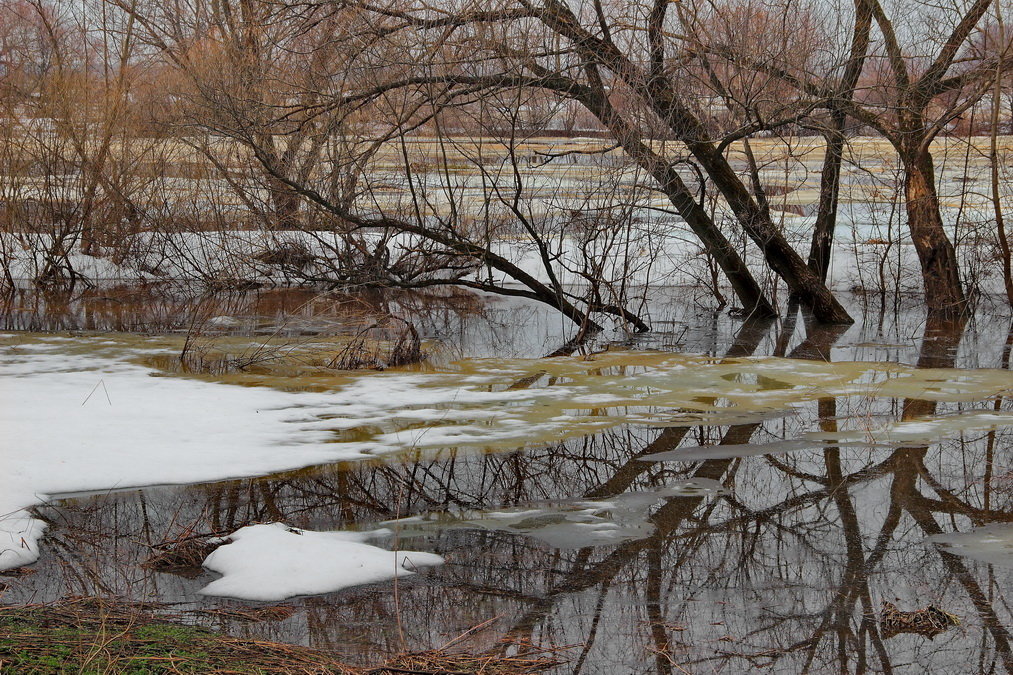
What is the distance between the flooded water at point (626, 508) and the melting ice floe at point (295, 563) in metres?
0.09

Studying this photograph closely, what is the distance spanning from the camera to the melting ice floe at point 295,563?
441 centimetres

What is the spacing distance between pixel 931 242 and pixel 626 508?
Answer: 9.84m

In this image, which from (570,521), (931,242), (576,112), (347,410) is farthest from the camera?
(931,242)

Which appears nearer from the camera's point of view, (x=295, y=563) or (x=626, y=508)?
(x=295, y=563)

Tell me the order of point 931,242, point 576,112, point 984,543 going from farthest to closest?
point 931,242
point 576,112
point 984,543

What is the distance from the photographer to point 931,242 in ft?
44.9

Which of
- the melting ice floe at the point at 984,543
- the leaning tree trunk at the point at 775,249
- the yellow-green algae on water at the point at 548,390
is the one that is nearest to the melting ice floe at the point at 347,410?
the yellow-green algae on water at the point at 548,390

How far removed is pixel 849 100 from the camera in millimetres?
11398

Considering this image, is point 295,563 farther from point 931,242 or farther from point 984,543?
point 931,242

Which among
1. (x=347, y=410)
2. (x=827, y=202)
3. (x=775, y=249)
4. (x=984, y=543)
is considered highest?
(x=827, y=202)

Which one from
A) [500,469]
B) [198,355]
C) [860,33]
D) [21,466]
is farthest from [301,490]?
[860,33]

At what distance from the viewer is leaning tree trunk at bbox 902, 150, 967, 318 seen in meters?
13.4

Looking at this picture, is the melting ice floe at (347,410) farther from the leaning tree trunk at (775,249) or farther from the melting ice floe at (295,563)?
the leaning tree trunk at (775,249)

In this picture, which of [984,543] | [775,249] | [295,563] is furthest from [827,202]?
[295,563]
